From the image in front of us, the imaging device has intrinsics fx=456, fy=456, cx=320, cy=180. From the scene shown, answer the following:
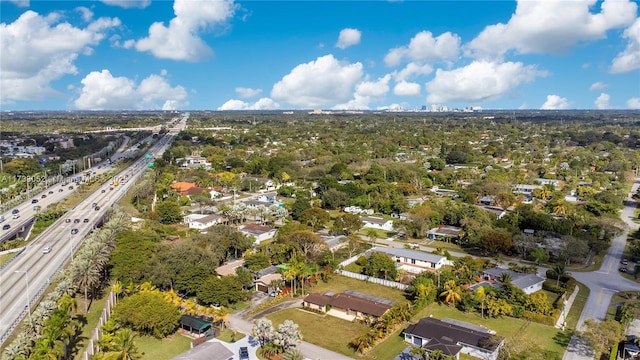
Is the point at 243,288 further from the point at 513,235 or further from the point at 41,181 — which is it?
the point at 41,181

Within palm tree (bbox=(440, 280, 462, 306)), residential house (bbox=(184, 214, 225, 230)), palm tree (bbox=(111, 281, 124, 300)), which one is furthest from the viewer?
residential house (bbox=(184, 214, 225, 230))

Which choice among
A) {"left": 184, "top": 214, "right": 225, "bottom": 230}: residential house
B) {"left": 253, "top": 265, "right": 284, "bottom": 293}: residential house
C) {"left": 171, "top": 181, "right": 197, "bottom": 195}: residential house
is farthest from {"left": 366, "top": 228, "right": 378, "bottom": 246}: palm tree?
{"left": 171, "top": 181, "right": 197, "bottom": 195}: residential house

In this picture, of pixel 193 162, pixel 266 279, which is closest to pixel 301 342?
pixel 266 279

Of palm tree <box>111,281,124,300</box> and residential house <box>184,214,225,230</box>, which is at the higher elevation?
palm tree <box>111,281,124,300</box>

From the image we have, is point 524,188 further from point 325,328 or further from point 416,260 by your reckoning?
point 325,328

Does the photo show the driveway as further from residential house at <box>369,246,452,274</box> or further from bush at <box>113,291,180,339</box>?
residential house at <box>369,246,452,274</box>

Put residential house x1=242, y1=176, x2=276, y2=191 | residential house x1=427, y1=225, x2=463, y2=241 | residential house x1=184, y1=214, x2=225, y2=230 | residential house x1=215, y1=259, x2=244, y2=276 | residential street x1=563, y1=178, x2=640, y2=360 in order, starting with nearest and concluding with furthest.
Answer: residential street x1=563, y1=178, x2=640, y2=360 → residential house x1=215, y1=259, x2=244, y2=276 → residential house x1=427, y1=225, x2=463, y2=241 → residential house x1=184, y1=214, x2=225, y2=230 → residential house x1=242, y1=176, x2=276, y2=191

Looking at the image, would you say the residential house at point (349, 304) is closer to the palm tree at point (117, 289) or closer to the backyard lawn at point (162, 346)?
the backyard lawn at point (162, 346)
